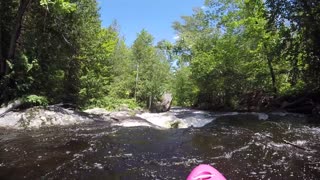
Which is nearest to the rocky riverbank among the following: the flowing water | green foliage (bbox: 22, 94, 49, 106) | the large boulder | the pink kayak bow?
green foliage (bbox: 22, 94, 49, 106)

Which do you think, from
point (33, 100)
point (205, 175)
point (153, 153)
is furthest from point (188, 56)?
point (205, 175)

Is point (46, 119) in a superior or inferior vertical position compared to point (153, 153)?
superior

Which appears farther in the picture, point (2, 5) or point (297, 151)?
point (2, 5)

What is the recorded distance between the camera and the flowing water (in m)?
5.87

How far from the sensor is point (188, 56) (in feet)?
99.3

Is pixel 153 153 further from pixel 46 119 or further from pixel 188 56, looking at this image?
pixel 188 56

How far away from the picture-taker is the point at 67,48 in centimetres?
1695

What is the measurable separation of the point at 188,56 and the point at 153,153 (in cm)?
2344

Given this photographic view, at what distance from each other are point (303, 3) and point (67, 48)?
1203cm

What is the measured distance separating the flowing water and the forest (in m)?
4.71

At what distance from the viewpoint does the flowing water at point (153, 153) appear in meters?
5.87

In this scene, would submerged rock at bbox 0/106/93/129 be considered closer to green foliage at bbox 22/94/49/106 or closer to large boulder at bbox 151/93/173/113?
green foliage at bbox 22/94/49/106

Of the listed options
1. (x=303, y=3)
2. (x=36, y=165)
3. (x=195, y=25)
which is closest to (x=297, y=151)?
(x=36, y=165)

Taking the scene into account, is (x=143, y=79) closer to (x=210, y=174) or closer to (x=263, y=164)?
(x=263, y=164)
